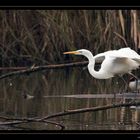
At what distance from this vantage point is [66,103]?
5.32 meters

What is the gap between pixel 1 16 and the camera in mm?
8133

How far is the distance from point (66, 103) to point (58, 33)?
2.67 metres

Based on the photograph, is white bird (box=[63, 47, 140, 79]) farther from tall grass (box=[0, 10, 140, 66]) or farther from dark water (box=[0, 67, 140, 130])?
tall grass (box=[0, 10, 140, 66])

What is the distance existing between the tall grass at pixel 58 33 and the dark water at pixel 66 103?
36 centimetres

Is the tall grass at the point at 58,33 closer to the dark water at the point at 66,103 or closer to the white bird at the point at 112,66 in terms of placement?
the dark water at the point at 66,103

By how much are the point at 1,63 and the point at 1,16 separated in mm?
838

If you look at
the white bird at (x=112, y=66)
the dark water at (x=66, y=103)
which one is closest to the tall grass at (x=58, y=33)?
the dark water at (x=66, y=103)

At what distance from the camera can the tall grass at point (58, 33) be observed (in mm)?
7086

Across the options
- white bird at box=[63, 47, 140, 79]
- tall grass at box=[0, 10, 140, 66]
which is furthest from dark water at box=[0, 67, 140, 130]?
tall grass at box=[0, 10, 140, 66]

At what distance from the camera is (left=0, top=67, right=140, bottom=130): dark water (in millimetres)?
4254

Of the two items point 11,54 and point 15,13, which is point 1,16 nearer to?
point 15,13

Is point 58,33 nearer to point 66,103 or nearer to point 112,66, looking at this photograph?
point 66,103

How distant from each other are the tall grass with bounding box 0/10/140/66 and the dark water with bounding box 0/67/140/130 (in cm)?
36
